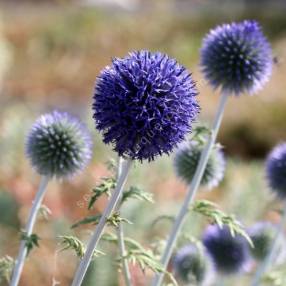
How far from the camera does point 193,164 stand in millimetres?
3783

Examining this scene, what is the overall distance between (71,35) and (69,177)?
13.1m

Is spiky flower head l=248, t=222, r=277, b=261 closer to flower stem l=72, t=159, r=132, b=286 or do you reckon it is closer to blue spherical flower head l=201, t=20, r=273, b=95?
blue spherical flower head l=201, t=20, r=273, b=95

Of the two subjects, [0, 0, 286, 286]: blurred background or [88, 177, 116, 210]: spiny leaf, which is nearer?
[88, 177, 116, 210]: spiny leaf

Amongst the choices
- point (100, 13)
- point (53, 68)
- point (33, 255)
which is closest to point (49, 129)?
point (33, 255)

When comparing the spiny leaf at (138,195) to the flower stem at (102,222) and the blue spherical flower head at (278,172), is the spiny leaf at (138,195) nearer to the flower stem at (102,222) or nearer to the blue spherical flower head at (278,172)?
the flower stem at (102,222)

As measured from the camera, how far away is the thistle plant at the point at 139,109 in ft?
7.68

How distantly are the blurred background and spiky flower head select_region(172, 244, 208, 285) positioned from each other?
1.36 feet

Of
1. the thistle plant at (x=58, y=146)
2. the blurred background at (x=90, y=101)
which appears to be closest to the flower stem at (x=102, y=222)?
the blurred background at (x=90, y=101)

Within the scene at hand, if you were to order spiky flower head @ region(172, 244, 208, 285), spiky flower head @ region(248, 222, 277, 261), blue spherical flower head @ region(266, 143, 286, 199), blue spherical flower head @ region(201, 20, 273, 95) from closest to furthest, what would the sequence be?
blue spherical flower head @ region(201, 20, 273, 95) → spiky flower head @ region(172, 244, 208, 285) → blue spherical flower head @ region(266, 143, 286, 199) → spiky flower head @ region(248, 222, 277, 261)

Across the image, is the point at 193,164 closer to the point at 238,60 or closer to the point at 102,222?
the point at 238,60

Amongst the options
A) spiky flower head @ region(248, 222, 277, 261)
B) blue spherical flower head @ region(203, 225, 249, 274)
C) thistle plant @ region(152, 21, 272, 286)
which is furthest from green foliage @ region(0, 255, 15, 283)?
spiky flower head @ region(248, 222, 277, 261)

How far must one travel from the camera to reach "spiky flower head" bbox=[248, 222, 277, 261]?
4.32 metres

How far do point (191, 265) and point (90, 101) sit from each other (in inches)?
312

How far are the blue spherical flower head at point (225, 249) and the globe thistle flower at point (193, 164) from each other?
1.49 feet
